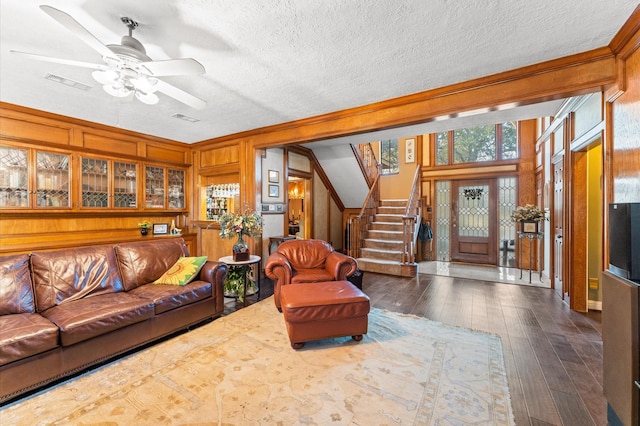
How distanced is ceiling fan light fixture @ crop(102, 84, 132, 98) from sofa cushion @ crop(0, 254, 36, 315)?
1.74 meters

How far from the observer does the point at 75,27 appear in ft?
5.20

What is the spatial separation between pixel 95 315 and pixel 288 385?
167 centimetres

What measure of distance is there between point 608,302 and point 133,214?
241 inches

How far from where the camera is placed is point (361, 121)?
3717 mm

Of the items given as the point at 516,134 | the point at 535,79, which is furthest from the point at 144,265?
the point at 516,134

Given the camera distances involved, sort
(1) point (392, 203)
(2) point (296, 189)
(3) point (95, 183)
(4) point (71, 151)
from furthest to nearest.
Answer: (2) point (296, 189) < (1) point (392, 203) < (3) point (95, 183) < (4) point (71, 151)

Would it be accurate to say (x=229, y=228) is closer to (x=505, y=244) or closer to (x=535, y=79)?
(x=535, y=79)

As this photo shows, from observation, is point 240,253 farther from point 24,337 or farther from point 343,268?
point 24,337

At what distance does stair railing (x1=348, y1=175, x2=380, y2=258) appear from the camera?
20.1 ft

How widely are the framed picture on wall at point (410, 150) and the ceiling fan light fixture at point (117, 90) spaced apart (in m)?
6.81

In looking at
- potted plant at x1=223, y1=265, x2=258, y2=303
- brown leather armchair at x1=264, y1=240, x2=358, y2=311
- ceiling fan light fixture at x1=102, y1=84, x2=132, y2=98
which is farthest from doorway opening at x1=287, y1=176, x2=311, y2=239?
ceiling fan light fixture at x1=102, y1=84, x2=132, y2=98

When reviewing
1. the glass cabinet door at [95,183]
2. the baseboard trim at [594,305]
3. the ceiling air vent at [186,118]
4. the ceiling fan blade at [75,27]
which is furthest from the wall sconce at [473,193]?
the glass cabinet door at [95,183]

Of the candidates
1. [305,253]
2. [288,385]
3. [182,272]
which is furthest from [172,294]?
[305,253]

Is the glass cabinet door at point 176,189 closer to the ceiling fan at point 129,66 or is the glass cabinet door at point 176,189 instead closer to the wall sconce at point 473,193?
the ceiling fan at point 129,66
